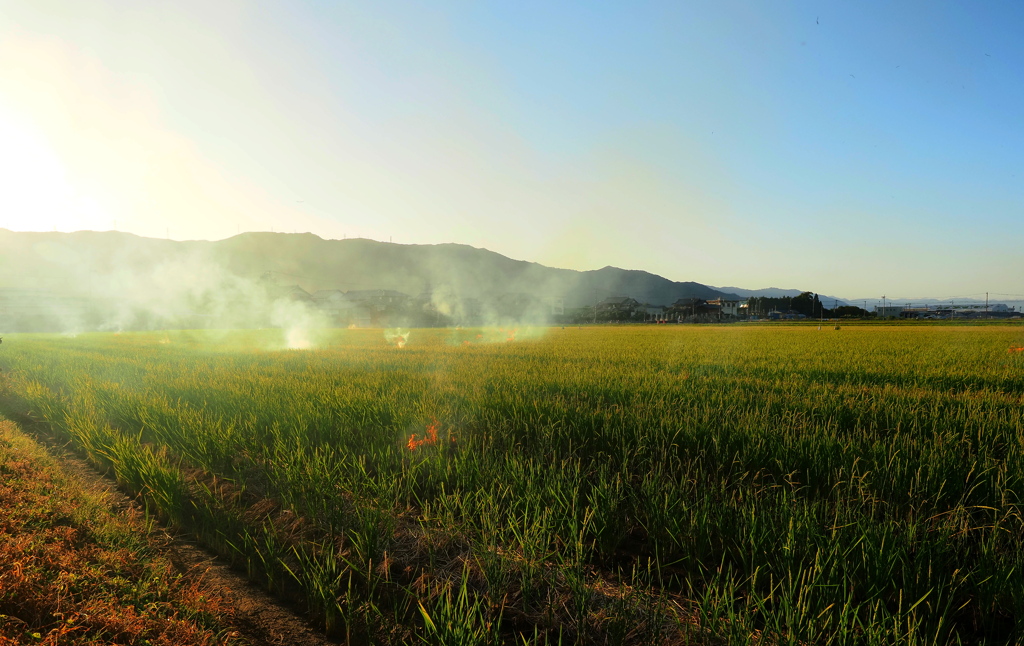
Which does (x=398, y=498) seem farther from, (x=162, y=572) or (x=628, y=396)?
(x=628, y=396)

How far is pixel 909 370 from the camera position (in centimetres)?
1074

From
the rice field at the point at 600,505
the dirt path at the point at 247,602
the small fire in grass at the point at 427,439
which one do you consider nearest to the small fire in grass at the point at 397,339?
the rice field at the point at 600,505

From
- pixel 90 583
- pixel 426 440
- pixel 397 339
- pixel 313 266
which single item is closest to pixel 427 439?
pixel 426 440

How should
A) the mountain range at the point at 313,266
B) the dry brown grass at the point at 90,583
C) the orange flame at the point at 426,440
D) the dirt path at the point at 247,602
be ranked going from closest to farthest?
1. the dry brown grass at the point at 90,583
2. the dirt path at the point at 247,602
3. the orange flame at the point at 426,440
4. the mountain range at the point at 313,266

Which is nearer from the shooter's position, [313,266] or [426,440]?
[426,440]

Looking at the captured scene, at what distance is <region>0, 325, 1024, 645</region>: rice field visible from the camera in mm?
2316

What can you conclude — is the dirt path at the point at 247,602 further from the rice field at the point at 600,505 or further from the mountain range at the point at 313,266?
the mountain range at the point at 313,266

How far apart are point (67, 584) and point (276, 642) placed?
1.23 metres

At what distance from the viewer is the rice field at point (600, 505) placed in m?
2.32

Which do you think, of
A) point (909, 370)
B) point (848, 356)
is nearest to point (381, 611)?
point (909, 370)

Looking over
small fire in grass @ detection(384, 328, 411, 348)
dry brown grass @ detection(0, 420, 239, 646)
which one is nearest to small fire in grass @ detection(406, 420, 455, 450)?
dry brown grass @ detection(0, 420, 239, 646)

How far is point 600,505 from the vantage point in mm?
3293

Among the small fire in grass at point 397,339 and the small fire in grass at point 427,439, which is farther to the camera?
the small fire in grass at point 397,339

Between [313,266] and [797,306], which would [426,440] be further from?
[313,266]
